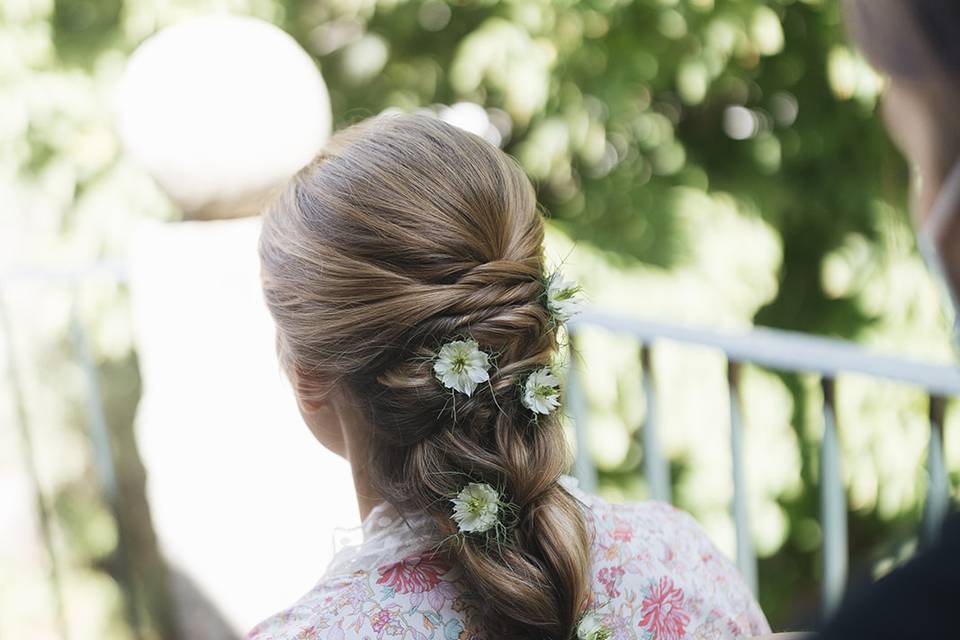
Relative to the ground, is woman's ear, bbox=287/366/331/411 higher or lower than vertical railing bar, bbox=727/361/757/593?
higher

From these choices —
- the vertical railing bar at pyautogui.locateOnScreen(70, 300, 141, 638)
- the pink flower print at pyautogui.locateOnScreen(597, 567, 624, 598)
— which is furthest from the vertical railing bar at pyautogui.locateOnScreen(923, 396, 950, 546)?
the vertical railing bar at pyautogui.locateOnScreen(70, 300, 141, 638)

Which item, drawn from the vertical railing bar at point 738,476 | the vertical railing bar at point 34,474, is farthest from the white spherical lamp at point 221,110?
the vertical railing bar at point 34,474

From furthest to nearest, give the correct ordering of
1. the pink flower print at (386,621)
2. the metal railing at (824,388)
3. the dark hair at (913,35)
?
the metal railing at (824,388), the pink flower print at (386,621), the dark hair at (913,35)

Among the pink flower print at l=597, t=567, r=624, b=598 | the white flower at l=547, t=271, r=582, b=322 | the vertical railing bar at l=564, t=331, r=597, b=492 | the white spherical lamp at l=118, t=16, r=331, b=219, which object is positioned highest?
the white spherical lamp at l=118, t=16, r=331, b=219

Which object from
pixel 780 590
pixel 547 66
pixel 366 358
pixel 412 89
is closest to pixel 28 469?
pixel 412 89

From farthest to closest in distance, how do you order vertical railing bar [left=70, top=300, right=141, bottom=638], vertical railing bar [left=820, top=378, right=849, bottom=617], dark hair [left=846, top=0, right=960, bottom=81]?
vertical railing bar [left=70, top=300, right=141, bottom=638] → vertical railing bar [left=820, top=378, right=849, bottom=617] → dark hair [left=846, top=0, right=960, bottom=81]

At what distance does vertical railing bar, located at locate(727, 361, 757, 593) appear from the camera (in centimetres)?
198

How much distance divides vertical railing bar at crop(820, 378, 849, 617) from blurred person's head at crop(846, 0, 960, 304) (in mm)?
1073

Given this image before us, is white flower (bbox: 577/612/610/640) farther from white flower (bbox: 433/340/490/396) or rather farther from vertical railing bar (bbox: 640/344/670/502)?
vertical railing bar (bbox: 640/344/670/502)

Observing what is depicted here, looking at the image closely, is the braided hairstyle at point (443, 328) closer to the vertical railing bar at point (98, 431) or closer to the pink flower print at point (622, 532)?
the pink flower print at point (622, 532)

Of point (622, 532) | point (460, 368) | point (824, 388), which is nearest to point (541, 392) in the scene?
point (460, 368)

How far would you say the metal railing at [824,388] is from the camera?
164 centimetres

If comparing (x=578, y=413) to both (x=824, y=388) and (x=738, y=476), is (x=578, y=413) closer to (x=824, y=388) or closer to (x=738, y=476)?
(x=738, y=476)

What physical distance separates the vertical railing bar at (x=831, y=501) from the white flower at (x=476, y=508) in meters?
0.82
